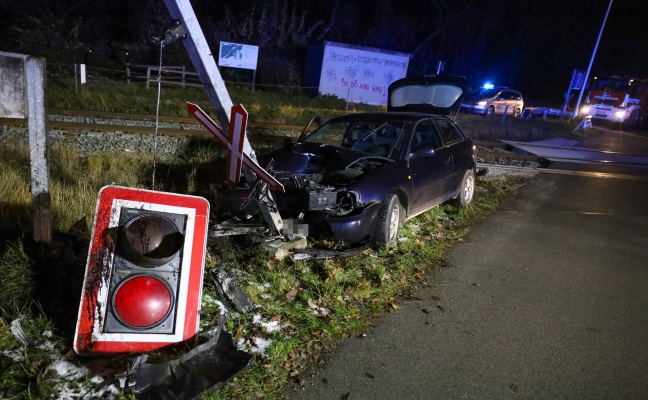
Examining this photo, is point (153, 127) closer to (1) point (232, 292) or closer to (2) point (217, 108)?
(2) point (217, 108)

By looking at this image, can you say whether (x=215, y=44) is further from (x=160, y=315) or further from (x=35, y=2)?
(x=160, y=315)

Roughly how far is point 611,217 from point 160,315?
7.36 meters

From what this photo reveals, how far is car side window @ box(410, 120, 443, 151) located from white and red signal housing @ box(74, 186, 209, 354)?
366 centimetres

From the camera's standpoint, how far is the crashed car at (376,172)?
14.7 ft

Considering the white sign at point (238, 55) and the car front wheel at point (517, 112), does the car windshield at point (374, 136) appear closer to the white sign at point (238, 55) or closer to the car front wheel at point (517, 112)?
the white sign at point (238, 55)

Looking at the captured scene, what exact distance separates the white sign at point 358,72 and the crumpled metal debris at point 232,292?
20.6 metres

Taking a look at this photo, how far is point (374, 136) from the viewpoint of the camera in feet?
19.0

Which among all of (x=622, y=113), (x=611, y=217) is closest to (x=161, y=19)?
(x=611, y=217)

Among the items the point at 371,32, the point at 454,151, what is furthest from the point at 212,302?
the point at 371,32

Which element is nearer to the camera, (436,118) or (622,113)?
(436,118)

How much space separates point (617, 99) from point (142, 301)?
29.5 m

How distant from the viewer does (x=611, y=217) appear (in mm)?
7273

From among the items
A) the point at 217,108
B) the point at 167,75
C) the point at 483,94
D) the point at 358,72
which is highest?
the point at 358,72

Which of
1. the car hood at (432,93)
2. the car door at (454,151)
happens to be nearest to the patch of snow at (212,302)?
the car door at (454,151)
